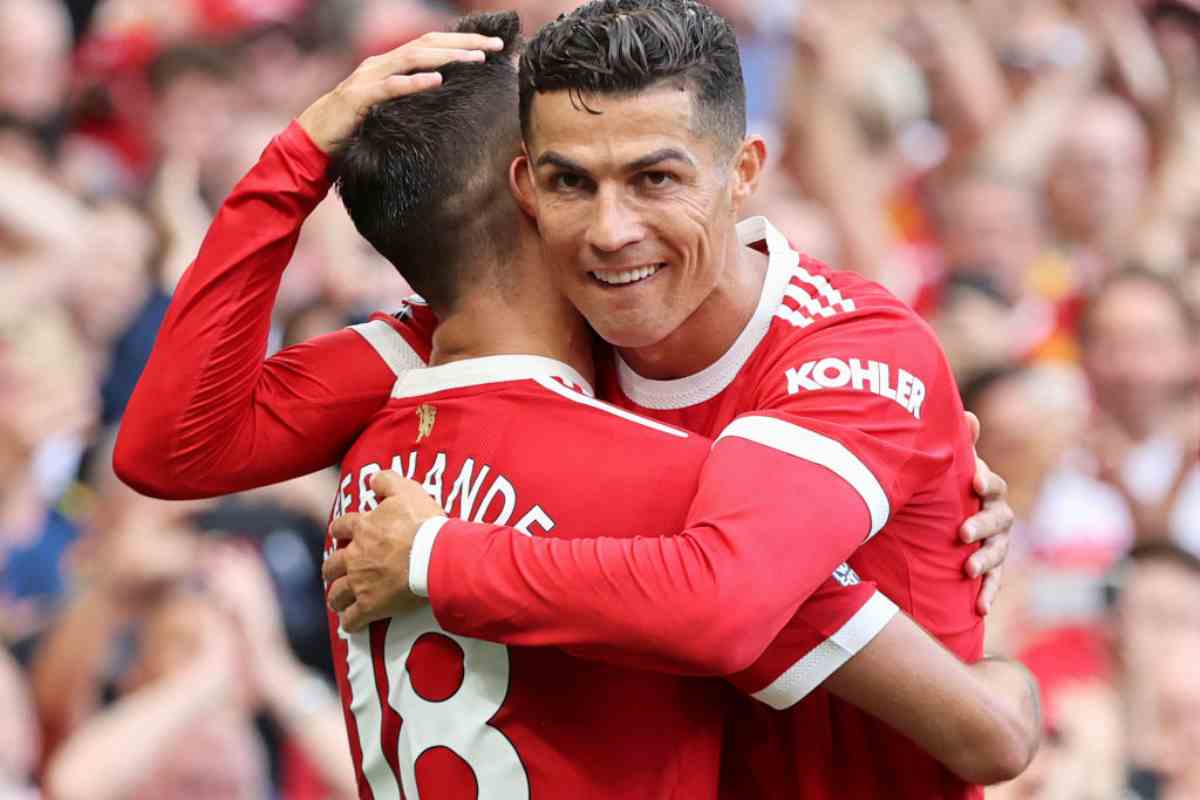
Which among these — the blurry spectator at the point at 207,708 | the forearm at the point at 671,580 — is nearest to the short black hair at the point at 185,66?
the blurry spectator at the point at 207,708

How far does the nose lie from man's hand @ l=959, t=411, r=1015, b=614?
0.59m

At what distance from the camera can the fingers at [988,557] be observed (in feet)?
7.43

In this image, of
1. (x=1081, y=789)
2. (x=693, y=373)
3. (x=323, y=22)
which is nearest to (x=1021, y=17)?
(x=323, y=22)

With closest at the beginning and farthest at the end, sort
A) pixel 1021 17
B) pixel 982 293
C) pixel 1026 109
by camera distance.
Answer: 1. pixel 982 293
2. pixel 1026 109
3. pixel 1021 17

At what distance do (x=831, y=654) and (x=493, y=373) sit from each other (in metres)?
0.53

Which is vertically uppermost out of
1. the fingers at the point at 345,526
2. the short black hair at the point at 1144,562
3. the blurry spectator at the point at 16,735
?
the fingers at the point at 345,526

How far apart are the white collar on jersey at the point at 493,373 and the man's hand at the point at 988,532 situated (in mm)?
540

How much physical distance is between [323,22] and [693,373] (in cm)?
334

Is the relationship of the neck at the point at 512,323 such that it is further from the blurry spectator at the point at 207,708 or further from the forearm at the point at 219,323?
the blurry spectator at the point at 207,708

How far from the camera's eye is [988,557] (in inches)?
90.2

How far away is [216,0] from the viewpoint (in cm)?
524

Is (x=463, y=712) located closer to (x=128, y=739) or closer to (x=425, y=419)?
(x=425, y=419)

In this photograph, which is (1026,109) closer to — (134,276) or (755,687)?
(134,276)

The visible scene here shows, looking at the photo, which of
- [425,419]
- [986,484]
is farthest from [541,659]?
[986,484]
